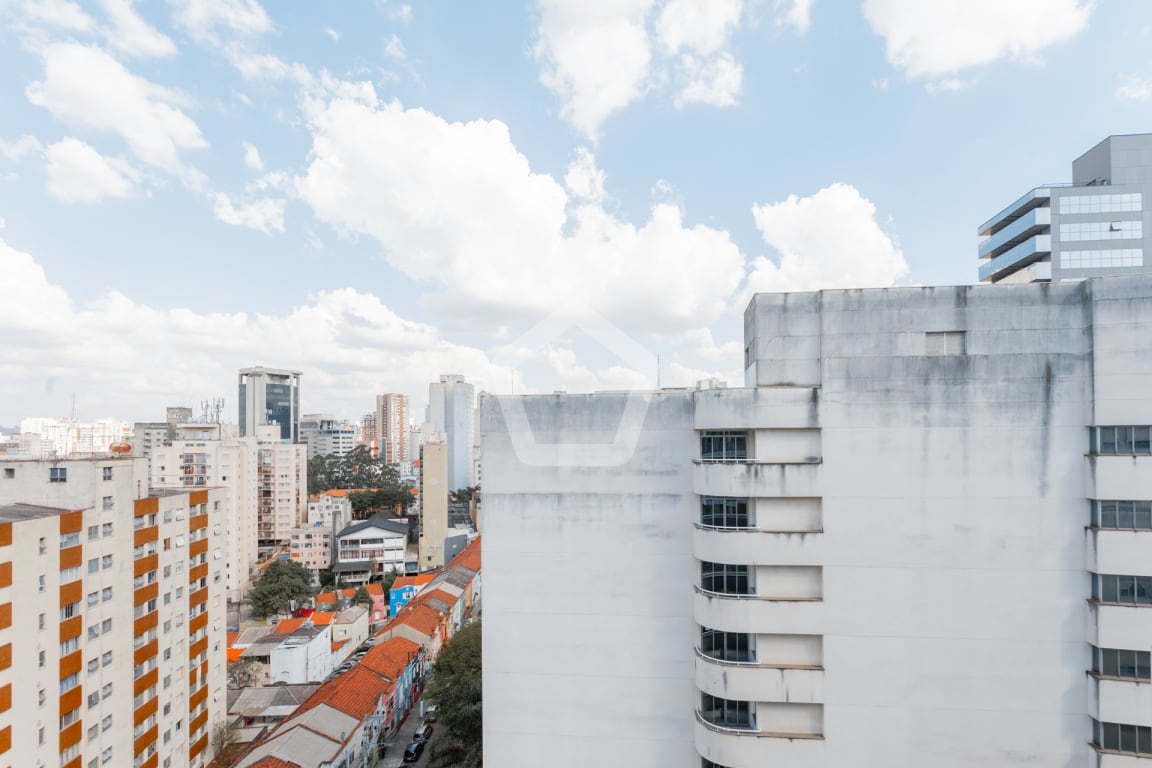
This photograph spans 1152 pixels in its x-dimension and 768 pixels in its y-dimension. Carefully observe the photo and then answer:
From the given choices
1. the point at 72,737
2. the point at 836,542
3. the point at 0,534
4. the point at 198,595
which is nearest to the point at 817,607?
the point at 836,542

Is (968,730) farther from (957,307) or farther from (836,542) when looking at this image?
(957,307)

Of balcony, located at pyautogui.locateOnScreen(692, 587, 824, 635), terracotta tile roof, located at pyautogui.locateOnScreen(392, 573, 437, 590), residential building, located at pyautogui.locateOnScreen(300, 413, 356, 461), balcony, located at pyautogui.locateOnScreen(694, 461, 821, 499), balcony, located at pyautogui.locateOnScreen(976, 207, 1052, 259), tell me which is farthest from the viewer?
residential building, located at pyautogui.locateOnScreen(300, 413, 356, 461)

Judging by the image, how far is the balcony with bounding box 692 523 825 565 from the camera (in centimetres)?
1014

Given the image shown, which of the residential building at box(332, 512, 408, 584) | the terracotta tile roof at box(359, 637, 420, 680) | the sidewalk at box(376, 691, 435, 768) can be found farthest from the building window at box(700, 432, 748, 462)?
the residential building at box(332, 512, 408, 584)

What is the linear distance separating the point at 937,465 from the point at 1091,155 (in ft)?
106

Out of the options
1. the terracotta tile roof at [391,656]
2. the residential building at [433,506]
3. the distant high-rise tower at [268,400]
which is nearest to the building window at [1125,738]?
the terracotta tile roof at [391,656]

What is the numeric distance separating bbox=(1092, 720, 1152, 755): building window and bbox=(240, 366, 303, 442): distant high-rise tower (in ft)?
332

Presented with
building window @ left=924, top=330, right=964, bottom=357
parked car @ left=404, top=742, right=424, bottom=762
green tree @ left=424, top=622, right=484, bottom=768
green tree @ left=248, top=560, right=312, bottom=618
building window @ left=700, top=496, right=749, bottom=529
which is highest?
building window @ left=924, top=330, right=964, bottom=357

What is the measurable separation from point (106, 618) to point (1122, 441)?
1014 inches

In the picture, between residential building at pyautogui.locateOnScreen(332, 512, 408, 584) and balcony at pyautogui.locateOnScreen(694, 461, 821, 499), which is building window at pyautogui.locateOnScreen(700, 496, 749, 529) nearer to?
balcony at pyautogui.locateOnScreen(694, 461, 821, 499)

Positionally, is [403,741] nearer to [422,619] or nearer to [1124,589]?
[422,619]

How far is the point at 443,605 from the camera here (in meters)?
36.1

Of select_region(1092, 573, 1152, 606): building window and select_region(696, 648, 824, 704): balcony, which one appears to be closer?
select_region(1092, 573, 1152, 606): building window

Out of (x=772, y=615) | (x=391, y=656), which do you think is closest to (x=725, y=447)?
(x=772, y=615)
